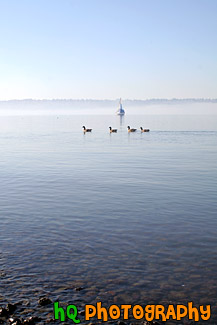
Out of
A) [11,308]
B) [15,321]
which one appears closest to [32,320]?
[15,321]

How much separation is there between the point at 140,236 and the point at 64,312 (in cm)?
574

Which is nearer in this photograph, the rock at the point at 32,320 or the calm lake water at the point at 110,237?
the rock at the point at 32,320

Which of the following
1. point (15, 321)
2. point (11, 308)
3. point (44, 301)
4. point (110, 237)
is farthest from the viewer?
point (110, 237)

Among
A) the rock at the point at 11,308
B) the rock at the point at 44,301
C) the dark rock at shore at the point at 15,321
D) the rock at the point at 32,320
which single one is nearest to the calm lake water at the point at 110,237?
the rock at the point at 44,301

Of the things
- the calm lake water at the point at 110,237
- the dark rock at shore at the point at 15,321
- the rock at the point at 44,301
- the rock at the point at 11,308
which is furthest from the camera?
the calm lake water at the point at 110,237

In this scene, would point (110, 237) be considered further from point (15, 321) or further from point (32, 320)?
point (15, 321)

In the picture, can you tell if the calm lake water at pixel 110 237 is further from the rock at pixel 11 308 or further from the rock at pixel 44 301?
the rock at pixel 11 308

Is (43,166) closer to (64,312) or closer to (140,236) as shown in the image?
(140,236)

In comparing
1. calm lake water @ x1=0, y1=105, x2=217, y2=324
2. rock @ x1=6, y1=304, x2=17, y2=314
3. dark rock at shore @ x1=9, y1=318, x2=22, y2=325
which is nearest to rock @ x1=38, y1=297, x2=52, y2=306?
calm lake water @ x1=0, y1=105, x2=217, y2=324

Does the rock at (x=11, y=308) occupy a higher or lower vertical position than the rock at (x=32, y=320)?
higher

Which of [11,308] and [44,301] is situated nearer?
[11,308]

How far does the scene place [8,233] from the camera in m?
14.2

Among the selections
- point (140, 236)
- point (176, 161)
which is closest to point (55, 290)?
point (140, 236)

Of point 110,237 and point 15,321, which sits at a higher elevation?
point 110,237
